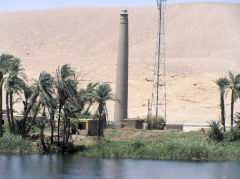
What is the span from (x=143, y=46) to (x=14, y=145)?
107269 millimetres

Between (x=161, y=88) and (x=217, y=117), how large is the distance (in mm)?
24560

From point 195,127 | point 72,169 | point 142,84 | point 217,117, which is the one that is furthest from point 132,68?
point 72,169

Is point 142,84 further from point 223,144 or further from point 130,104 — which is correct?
point 223,144

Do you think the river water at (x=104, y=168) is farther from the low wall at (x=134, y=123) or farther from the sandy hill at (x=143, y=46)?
the sandy hill at (x=143, y=46)

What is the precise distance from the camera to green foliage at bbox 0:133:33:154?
44.1 metres

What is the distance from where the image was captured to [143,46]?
14962 cm

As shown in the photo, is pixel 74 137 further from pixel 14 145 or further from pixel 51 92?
pixel 14 145

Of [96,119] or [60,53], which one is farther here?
[60,53]

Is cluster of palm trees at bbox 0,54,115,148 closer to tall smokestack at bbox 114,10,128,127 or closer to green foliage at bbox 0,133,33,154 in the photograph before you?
green foliage at bbox 0,133,33,154

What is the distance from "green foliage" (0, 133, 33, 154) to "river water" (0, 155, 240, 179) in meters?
1.54

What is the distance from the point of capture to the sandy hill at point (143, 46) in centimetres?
9562

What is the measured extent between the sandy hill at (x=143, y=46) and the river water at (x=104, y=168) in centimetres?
3483

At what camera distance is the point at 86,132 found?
170 feet

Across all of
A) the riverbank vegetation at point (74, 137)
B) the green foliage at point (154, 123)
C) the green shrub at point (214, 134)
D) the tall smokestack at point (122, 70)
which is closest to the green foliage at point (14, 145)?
the riverbank vegetation at point (74, 137)
